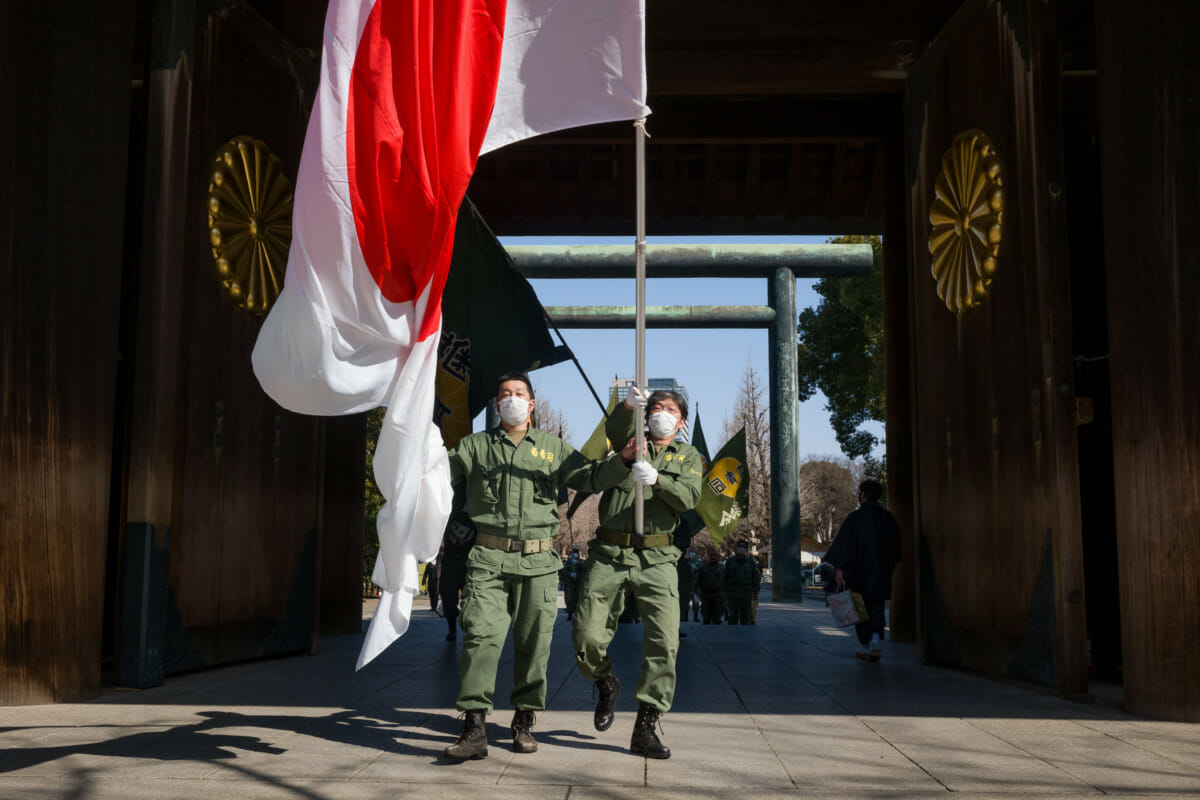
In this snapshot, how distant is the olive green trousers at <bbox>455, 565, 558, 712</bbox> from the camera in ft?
17.1

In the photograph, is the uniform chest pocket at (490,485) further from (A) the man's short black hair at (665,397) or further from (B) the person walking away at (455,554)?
(B) the person walking away at (455,554)

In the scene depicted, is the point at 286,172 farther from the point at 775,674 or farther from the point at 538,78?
the point at 775,674

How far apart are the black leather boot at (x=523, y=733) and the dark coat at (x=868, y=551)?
544 cm

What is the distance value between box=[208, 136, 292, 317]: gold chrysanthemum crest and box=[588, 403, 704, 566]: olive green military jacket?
4090 millimetres

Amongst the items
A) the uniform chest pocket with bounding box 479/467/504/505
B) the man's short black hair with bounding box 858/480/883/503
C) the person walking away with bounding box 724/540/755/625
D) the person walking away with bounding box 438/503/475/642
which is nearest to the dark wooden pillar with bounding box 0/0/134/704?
the uniform chest pocket with bounding box 479/467/504/505

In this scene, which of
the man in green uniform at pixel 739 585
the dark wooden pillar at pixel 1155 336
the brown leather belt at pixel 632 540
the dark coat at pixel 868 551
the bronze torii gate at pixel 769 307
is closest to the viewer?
the brown leather belt at pixel 632 540

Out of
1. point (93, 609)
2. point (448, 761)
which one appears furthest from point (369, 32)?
point (93, 609)

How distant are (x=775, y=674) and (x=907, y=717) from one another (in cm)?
216

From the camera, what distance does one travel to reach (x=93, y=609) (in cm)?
684

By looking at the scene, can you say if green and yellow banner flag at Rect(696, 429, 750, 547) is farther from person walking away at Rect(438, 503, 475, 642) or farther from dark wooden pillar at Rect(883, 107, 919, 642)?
person walking away at Rect(438, 503, 475, 642)

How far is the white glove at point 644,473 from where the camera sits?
210 inches

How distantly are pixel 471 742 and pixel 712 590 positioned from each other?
13457 mm

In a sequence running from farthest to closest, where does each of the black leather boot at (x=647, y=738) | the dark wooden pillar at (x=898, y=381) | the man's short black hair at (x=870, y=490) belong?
the dark wooden pillar at (x=898, y=381)
the man's short black hair at (x=870, y=490)
the black leather boot at (x=647, y=738)

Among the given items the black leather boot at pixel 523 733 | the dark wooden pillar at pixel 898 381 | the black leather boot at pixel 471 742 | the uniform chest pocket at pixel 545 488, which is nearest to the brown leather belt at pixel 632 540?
the uniform chest pocket at pixel 545 488
